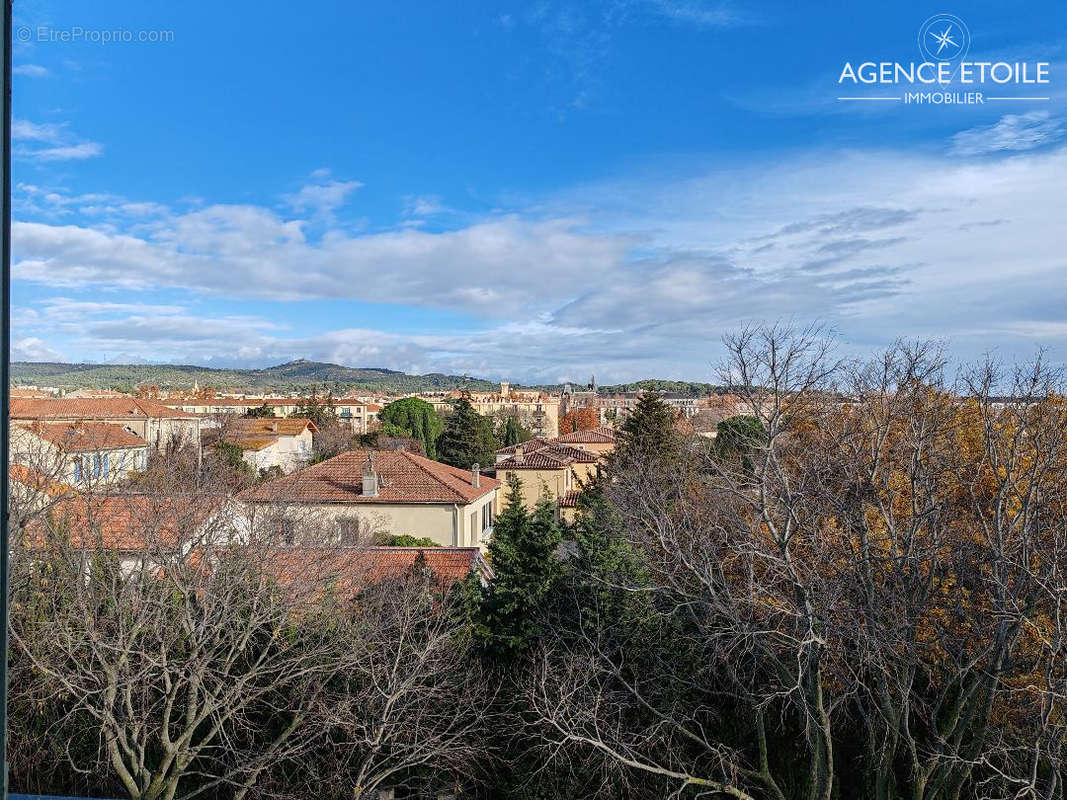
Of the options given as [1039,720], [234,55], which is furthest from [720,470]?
[234,55]

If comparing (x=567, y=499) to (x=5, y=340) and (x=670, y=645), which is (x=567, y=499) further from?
(x=5, y=340)

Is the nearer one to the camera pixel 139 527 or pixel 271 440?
pixel 139 527

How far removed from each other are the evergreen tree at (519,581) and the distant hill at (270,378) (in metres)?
19.6

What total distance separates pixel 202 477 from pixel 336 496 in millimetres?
5744

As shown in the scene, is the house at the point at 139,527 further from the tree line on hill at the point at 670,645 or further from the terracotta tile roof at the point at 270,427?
the terracotta tile roof at the point at 270,427

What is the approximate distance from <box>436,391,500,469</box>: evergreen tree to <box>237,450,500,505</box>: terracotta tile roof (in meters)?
12.2

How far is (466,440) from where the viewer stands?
30844 mm

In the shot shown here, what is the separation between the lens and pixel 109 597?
7.01 meters

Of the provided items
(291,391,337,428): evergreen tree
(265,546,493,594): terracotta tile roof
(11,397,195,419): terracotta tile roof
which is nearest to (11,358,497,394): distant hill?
(11,397,195,419): terracotta tile roof

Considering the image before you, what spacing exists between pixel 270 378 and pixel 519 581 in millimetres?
87040

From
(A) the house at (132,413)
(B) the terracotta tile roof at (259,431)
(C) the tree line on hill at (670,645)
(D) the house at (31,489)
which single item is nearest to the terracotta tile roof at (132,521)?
(D) the house at (31,489)

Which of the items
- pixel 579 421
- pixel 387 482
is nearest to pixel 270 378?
pixel 579 421

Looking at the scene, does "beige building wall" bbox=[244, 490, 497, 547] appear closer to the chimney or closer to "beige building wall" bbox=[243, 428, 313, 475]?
the chimney

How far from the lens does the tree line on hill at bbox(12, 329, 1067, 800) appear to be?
577 cm
